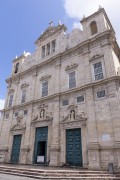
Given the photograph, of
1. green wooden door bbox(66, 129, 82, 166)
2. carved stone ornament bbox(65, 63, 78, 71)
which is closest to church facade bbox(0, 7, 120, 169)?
green wooden door bbox(66, 129, 82, 166)

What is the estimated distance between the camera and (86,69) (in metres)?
15.3

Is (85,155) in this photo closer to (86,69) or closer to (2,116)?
(86,69)

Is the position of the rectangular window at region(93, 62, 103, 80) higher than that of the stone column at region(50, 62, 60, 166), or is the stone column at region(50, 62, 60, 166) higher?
the rectangular window at region(93, 62, 103, 80)

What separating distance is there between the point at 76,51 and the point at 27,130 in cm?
1050

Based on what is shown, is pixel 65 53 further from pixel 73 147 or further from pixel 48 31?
pixel 73 147

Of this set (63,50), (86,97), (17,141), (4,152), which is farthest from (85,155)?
(63,50)

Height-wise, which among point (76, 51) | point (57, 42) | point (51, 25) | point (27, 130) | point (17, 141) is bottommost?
point (17, 141)

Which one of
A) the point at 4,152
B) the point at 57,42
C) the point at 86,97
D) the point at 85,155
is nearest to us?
the point at 85,155

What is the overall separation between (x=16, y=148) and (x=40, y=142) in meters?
3.58

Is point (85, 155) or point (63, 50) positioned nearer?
point (85, 155)

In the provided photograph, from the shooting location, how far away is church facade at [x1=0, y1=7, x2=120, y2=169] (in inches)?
481

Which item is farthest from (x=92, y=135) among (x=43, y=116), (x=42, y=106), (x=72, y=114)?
(x=42, y=106)

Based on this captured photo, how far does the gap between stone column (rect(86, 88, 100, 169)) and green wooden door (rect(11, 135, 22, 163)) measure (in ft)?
29.2

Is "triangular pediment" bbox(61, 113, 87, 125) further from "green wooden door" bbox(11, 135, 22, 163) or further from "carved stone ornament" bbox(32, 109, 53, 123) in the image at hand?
"green wooden door" bbox(11, 135, 22, 163)
